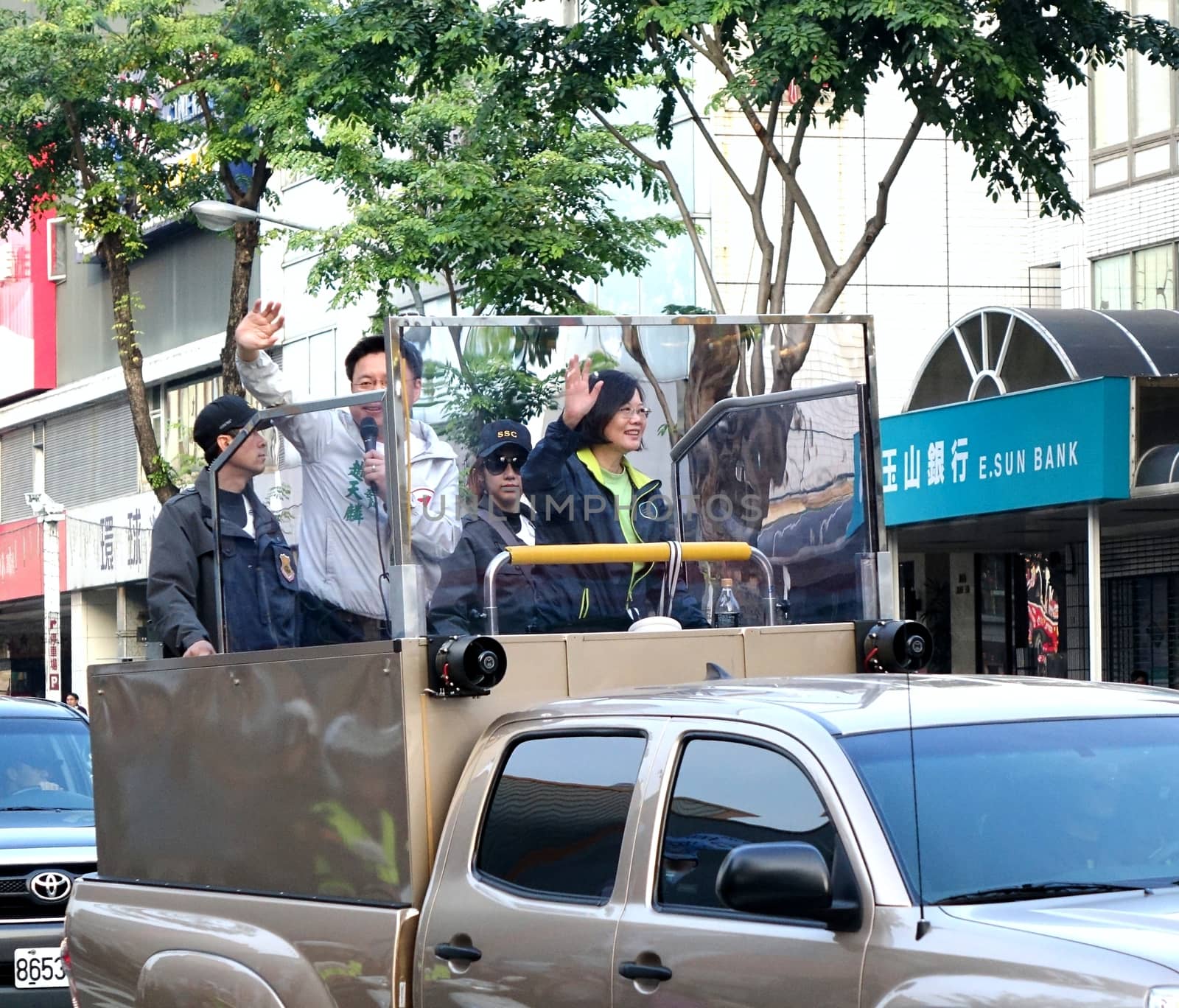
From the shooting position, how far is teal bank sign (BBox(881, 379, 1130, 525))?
17031mm

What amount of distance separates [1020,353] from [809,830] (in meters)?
15.7

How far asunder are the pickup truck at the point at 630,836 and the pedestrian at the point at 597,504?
0.51 m

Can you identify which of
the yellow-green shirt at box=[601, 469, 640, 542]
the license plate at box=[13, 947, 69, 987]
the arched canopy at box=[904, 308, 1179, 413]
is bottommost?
the license plate at box=[13, 947, 69, 987]

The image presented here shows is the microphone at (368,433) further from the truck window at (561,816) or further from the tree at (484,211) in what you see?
the tree at (484,211)

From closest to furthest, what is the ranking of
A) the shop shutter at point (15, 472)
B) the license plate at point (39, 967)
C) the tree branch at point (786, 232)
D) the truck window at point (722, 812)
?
the truck window at point (722, 812) < the license plate at point (39, 967) < the tree branch at point (786, 232) < the shop shutter at point (15, 472)

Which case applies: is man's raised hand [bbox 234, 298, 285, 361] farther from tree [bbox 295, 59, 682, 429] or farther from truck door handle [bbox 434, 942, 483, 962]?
tree [bbox 295, 59, 682, 429]

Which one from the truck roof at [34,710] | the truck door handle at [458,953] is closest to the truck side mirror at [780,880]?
the truck door handle at [458,953]

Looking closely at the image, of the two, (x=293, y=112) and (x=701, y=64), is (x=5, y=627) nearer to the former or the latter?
(x=701, y=64)

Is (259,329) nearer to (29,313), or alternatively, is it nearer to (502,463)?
(502,463)

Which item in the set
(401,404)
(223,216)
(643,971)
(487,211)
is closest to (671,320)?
(401,404)

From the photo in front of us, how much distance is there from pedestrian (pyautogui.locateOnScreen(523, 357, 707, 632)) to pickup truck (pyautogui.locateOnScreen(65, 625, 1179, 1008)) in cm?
51

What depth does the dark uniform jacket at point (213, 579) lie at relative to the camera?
643 centimetres

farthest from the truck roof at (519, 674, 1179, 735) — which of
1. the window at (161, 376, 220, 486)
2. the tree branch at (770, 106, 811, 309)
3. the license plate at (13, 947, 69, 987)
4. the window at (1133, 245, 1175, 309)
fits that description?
the window at (161, 376, 220, 486)

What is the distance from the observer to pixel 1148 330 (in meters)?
19.3
